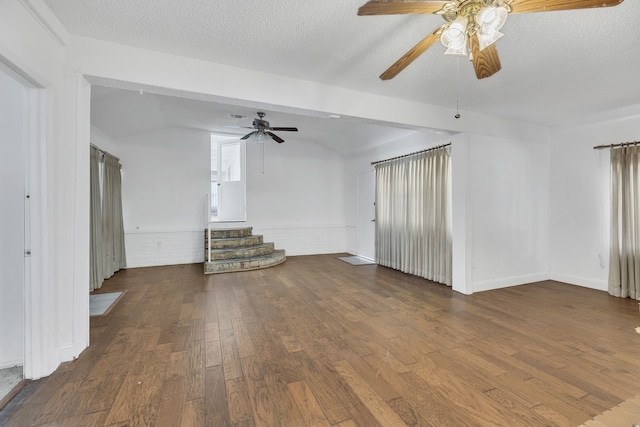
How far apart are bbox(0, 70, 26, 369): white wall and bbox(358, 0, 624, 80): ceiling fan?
2.55m

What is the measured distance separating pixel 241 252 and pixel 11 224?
12.2 feet

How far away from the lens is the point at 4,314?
2066mm

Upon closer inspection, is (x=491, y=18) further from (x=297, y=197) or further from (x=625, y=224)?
(x=297, y=197)

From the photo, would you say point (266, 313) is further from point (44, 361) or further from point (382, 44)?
point (382, 44)

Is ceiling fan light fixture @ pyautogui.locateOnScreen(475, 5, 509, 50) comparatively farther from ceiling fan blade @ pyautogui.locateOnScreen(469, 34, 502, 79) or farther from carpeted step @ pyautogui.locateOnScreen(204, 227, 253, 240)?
carpeted step @ pyautogui.locateOnScreen(204, 227, 253, 240)

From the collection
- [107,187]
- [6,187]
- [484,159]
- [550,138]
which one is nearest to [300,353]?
[6,187]

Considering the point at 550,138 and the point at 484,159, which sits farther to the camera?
the point at 550,138

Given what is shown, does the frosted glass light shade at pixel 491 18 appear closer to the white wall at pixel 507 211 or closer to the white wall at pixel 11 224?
the white wall at pixel 507 211

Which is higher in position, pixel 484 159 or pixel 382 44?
pixel 382 44

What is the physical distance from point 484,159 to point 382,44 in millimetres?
2655

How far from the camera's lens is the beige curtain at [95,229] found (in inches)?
157

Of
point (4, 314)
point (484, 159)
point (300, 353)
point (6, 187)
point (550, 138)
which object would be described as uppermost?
point (550, 138)

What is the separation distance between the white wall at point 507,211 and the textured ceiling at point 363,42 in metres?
1.12

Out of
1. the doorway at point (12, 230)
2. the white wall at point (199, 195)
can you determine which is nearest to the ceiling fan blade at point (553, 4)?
the doorway at point (12, 230)
